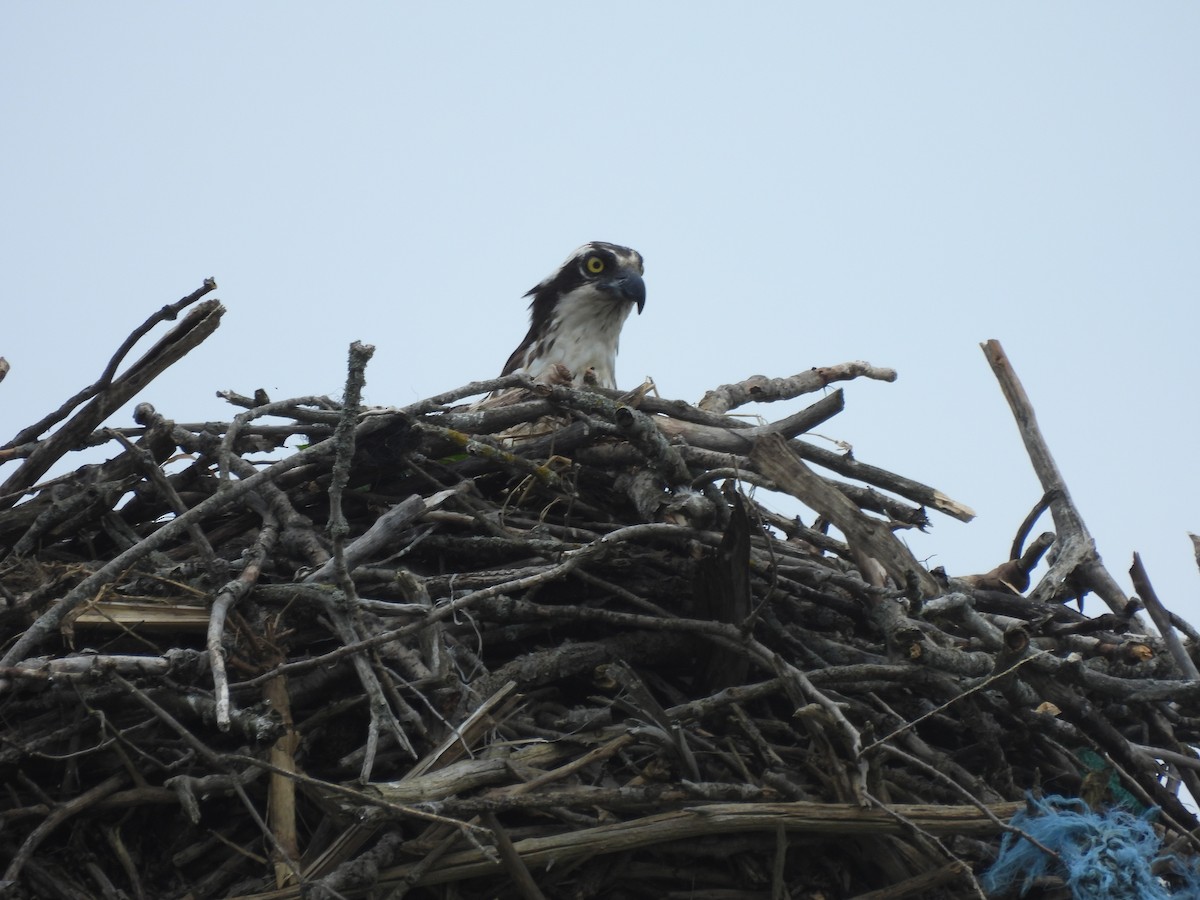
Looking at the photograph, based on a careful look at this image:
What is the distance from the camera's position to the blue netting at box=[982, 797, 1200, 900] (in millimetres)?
3002

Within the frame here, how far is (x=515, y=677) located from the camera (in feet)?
10.6

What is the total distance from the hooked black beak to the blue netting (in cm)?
311

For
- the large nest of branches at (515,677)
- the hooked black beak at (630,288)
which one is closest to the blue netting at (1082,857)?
the large nest of branches at (515,677)

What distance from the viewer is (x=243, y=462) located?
3.64 m

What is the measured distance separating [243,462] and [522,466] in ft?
2.53

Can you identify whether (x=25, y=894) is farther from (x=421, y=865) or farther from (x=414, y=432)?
(x=414, y=432)

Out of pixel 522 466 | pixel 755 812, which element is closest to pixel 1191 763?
pixel 755 812

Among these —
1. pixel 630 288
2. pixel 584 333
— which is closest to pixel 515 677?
pixel 630 288

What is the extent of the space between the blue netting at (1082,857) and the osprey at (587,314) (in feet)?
10.3

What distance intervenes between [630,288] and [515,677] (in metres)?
2.82

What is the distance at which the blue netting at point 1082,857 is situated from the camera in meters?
3.00

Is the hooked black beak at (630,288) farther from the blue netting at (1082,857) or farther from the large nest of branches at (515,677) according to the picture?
the blue netting at (1082,857)

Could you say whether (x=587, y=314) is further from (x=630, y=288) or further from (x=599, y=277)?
(x=630, y=288)

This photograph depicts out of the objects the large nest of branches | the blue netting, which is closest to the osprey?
the large nest of branches
